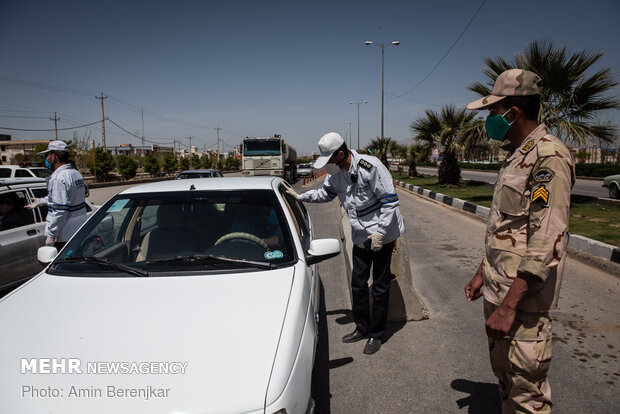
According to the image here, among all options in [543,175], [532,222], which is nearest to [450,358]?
[532,222]

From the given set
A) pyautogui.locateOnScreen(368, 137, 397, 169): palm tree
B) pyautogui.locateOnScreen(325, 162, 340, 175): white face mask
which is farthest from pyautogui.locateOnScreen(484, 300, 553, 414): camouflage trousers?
pyautogui.locateOnScreen(368, 137, 397, 169): palm tree

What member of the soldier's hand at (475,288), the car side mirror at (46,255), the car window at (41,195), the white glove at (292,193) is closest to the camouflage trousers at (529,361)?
the soldier's hand at (475,288)

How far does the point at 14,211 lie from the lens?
4688 millimetres

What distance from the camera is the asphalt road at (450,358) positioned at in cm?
252

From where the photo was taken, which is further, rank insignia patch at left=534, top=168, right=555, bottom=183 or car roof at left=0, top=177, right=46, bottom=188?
car roof at left=0, top=177, right=46, bottom=188

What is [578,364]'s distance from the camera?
9.62ft

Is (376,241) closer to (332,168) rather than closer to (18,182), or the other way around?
(332,168)

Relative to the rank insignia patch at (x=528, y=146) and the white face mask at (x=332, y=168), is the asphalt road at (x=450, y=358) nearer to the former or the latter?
the white face mask at (x=332, y=168)

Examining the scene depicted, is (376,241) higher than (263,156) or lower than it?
lower

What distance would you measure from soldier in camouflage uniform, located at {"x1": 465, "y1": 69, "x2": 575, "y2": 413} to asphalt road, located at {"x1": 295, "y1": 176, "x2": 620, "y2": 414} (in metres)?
0.80

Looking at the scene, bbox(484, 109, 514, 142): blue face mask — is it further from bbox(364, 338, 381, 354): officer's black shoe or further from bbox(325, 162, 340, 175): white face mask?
bbox(364, 338, 381, 354): officer's black shoe

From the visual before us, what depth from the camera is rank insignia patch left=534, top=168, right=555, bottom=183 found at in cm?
162

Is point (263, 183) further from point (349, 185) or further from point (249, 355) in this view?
point (249, 355)

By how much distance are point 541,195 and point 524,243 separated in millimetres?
241
